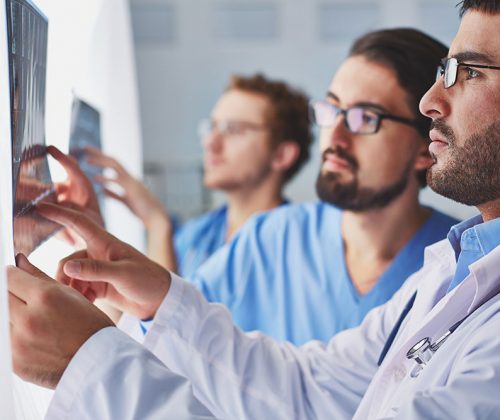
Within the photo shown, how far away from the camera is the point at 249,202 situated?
1.98 metres

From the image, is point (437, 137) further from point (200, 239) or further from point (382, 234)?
point (200, 239)

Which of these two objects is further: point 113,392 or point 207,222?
point 207,222

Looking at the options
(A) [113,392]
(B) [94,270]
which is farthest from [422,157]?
(A) [113,392]

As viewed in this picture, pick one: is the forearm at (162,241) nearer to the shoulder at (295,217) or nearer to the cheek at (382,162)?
the shoulder at (295,217)

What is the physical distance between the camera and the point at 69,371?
0.57m

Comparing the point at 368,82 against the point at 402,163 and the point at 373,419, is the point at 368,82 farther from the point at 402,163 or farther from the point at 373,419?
the point at 373,419

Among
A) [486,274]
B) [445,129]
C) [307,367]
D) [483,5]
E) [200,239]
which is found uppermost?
[483,5]

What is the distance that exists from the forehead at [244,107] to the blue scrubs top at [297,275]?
63cm

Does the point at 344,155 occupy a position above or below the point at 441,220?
above

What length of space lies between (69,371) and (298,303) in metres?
0.67

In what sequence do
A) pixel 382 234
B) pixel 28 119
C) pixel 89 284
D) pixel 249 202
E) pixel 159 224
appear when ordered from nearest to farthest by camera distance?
pixel 28 119
pixel 89 284
pixel 382 234
pixel 159 224
pixel 249 202

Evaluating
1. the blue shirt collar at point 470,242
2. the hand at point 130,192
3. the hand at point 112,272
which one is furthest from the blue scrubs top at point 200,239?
the blue shirt collar at point 470,242

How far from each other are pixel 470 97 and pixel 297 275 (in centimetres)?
61

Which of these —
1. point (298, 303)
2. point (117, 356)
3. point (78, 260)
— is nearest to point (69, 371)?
point (117, 356)
